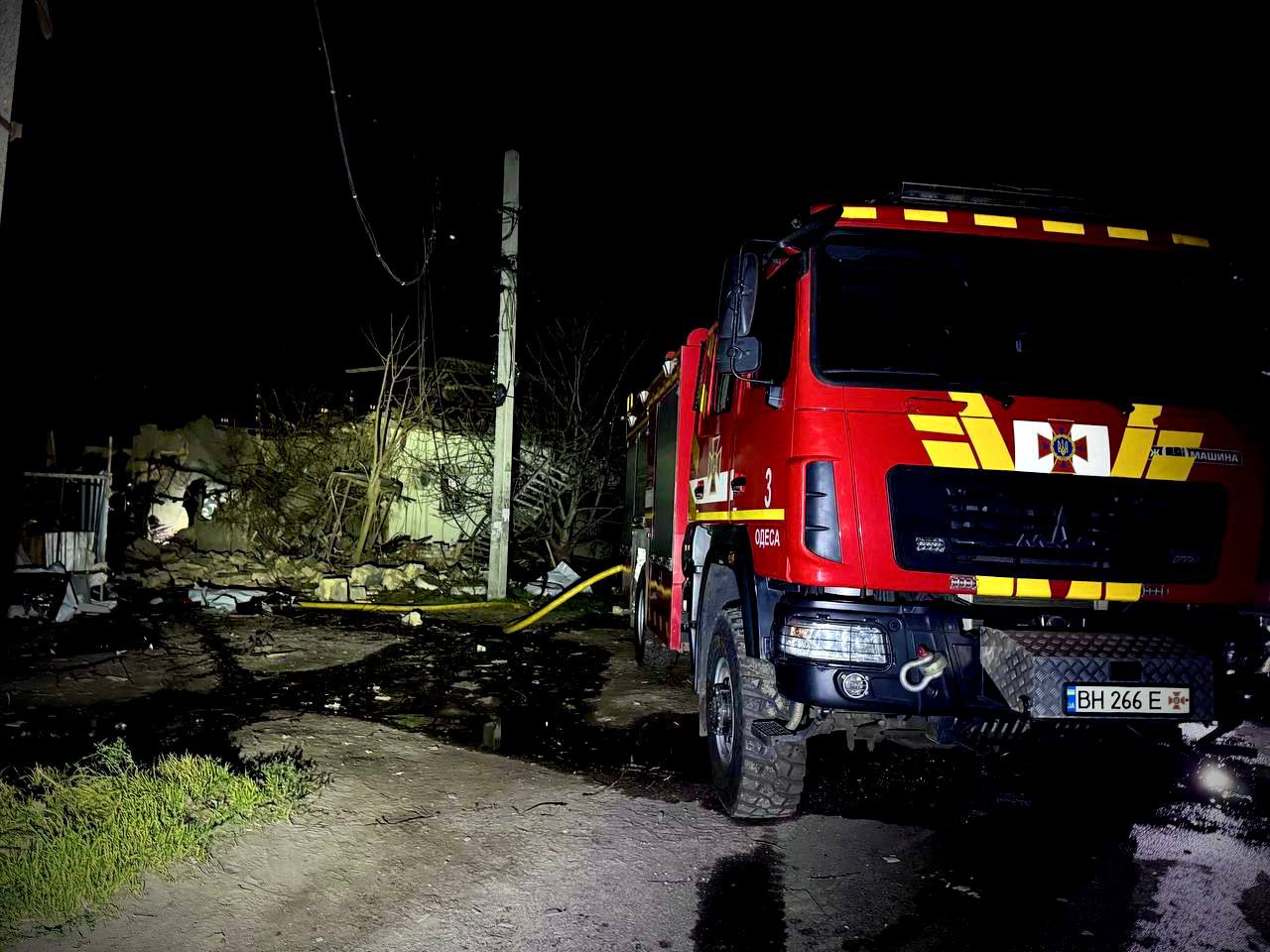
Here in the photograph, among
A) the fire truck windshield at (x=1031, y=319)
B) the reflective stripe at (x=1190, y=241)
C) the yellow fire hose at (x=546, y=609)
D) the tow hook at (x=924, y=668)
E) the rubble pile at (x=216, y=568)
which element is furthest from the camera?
the rubble pile at (x=216, y=568)

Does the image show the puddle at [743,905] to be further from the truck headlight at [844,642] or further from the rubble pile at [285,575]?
the rubble pile at [285,575]

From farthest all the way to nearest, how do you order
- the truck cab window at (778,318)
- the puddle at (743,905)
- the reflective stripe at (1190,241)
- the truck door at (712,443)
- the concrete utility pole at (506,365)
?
the concrete utility pole at (506,365), the truck door at (712,443), the reflective stripe at (1190,241), the truck cab window at (778,318), the puddle at (743,905)

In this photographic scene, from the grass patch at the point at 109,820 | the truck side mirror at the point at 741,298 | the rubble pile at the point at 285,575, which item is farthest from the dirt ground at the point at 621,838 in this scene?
the rubble pile at the point at 285,575

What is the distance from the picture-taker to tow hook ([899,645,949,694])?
10.6 ft

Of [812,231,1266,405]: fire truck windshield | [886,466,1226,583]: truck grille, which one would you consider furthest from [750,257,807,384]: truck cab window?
[886,466,1226,583]: truck grille

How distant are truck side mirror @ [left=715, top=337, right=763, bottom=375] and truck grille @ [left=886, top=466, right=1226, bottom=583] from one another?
34.2 inches

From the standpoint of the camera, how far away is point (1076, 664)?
10.3 feet

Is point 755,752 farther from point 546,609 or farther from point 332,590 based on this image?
point 332,590

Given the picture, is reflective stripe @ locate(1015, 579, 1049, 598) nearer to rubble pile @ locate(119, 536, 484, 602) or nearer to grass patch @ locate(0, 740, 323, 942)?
grass patch @ locate(0, 740, 323, 942)

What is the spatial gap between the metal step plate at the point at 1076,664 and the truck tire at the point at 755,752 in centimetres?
100

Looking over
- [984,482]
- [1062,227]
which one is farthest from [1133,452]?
[1062,227]

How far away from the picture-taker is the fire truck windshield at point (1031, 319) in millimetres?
3635

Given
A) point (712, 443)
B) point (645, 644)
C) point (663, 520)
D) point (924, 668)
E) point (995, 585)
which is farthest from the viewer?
point (645, 644)

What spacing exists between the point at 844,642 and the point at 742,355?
1443 mm
